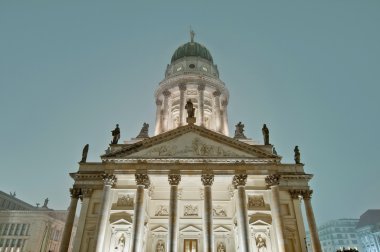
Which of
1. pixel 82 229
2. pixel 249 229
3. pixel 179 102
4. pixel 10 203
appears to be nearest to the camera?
pixel 249 229

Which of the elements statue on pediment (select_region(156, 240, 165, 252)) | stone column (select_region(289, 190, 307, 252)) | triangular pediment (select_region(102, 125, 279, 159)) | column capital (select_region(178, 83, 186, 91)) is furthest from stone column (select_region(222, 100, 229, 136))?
statue on pediment (select_region(156, 240, 165, 252))

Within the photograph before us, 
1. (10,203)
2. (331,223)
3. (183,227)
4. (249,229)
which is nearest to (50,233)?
(10,203)

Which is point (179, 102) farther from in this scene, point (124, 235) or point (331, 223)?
point (331, 223)

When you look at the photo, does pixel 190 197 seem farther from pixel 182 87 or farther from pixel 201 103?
pixel 182 87

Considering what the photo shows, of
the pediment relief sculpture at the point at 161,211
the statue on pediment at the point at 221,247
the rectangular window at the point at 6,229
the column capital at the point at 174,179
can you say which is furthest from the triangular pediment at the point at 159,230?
the rectangular window at the point at 6,229

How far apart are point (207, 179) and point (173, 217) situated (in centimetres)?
456

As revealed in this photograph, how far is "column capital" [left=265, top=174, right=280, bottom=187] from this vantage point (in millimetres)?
27078

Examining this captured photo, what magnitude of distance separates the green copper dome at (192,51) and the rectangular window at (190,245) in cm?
3278

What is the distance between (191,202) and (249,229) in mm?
7389

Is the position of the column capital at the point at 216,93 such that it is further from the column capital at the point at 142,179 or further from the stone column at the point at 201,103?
the column capital at the point at 142,179

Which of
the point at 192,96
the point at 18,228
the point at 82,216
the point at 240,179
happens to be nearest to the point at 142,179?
the point at 82,216

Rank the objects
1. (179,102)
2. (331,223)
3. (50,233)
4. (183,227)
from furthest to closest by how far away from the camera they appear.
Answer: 1. (331,223)
2. (50,233)
3. (179,102)
4. (183,227)

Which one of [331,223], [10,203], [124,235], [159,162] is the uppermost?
[331,223]

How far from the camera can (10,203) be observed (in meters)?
60.0
